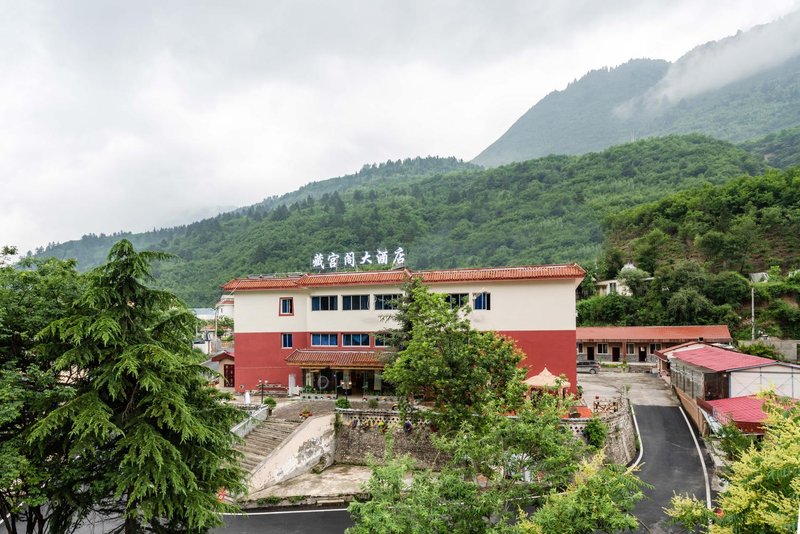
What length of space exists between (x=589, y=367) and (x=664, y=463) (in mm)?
19467

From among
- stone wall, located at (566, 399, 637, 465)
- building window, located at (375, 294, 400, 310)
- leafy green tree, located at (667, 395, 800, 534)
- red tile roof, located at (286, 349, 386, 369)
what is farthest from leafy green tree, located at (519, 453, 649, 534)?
building window, located at (375, 294, 400, 310)

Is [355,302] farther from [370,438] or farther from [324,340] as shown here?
[370,438]

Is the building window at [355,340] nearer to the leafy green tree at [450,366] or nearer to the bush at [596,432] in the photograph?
the leafy green tree at [450,366]

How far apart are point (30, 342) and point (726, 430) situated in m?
18.4

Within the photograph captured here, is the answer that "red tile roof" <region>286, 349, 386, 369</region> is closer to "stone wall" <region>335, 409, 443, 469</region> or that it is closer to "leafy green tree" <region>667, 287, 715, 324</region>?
"stone wall" <region>335, 409, 443, 469</region>

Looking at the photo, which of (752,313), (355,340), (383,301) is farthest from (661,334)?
(355,340)

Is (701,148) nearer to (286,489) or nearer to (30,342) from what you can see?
(286,489)

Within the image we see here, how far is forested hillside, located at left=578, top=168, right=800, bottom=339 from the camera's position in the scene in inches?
1617

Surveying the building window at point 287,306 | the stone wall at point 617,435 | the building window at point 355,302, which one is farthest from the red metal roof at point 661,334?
the building window at point 287,306

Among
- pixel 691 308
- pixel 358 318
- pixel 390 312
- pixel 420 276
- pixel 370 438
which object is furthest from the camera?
pixel 691 308

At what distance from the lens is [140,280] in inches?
372

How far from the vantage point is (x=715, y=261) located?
158 ft

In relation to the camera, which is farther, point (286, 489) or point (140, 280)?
point (286, 489)

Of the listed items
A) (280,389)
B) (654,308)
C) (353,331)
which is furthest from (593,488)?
(654,308)
